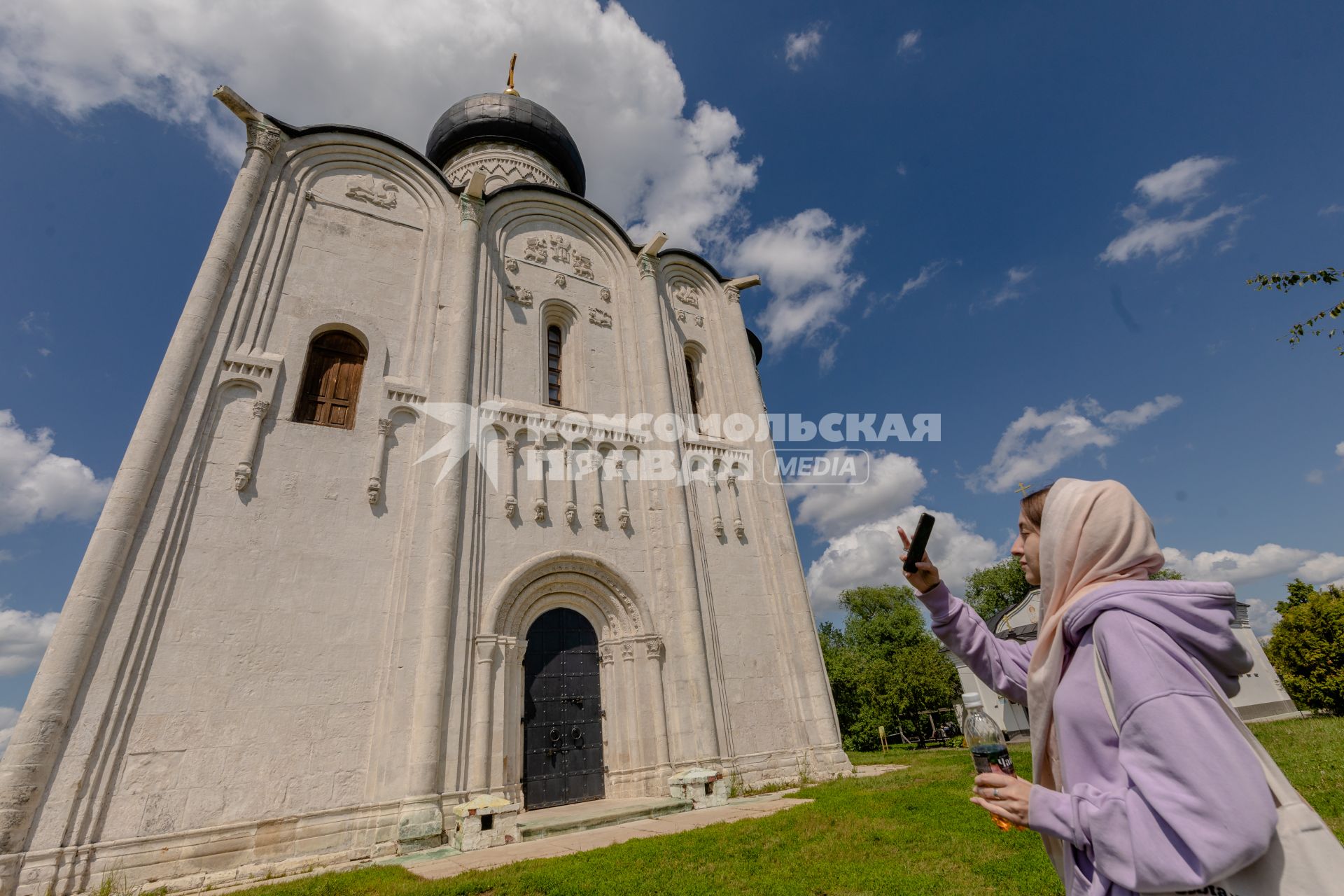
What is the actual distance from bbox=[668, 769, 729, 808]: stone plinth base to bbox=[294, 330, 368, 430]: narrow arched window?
715 centimetres

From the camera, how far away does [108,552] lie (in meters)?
6.77

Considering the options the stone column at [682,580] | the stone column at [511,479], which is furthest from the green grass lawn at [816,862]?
the stone column at [511,479]

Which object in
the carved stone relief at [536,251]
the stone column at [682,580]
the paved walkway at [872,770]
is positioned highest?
the carved stone relief at [536,251]

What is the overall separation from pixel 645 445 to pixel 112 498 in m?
7.60

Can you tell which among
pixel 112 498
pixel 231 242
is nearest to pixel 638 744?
pixel 112 498

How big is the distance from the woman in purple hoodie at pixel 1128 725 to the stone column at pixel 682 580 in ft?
27.9

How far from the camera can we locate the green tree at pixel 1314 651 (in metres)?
16.1

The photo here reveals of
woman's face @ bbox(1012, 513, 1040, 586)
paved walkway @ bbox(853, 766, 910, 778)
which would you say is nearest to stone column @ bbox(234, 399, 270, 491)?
woman's face @ bbox(1012, 513, 1040, 586)

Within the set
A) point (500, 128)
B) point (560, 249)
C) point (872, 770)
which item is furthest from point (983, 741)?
point (500, 128)

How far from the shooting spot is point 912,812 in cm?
639

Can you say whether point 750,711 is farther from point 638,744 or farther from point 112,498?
point 112,498

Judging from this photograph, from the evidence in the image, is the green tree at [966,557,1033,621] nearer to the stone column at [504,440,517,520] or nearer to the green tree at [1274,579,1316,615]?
the green tree at [1274,579,1316,615]

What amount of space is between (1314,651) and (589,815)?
20.5 m

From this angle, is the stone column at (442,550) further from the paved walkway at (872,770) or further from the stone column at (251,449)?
the paved walkway at (872,770)
